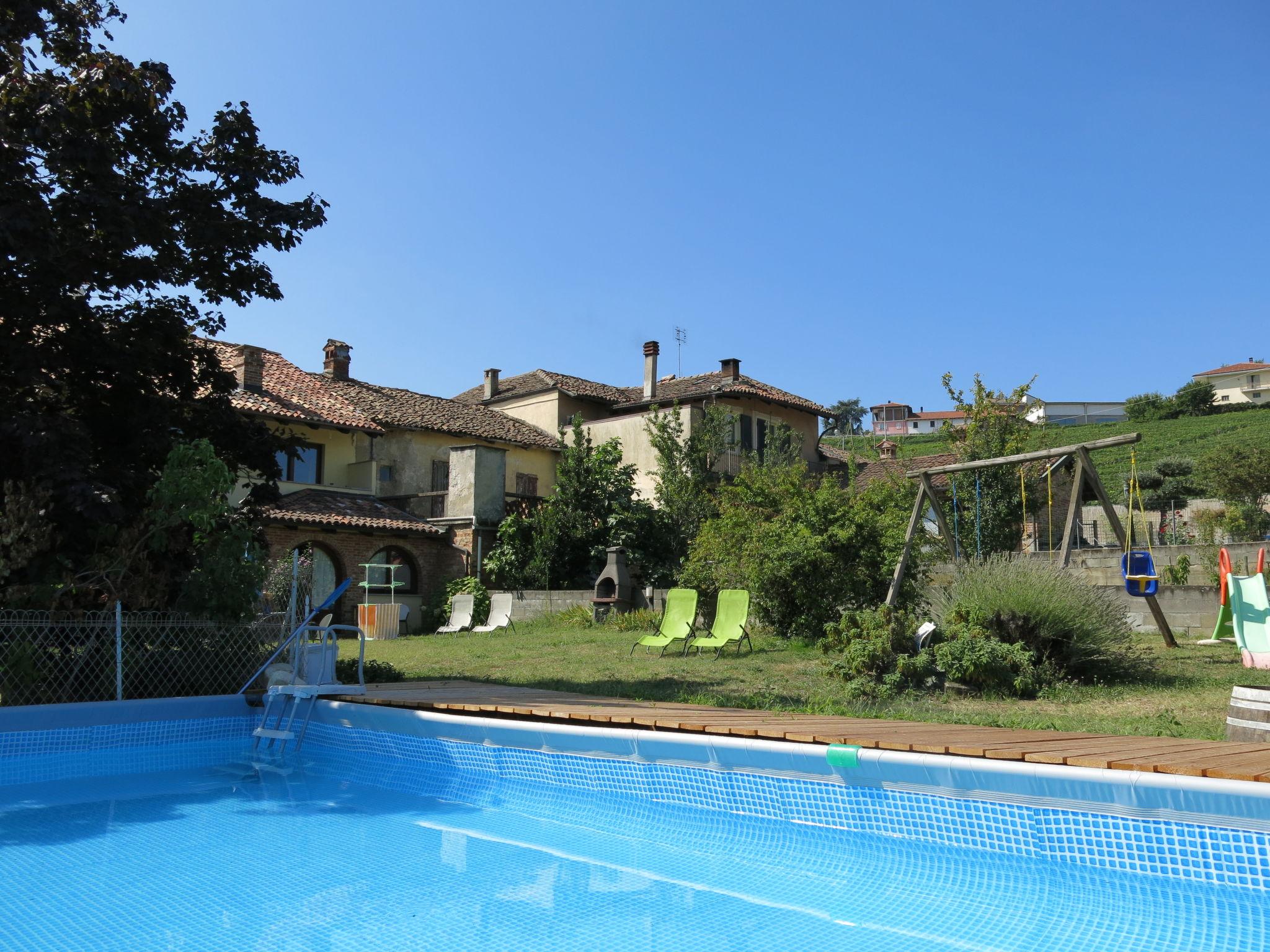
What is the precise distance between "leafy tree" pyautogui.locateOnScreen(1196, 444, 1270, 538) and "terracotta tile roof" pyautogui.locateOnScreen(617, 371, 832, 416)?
15.3 meters

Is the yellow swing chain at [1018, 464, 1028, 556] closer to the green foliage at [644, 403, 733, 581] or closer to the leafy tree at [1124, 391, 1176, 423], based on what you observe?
the green foliage at [644, 403, 733, 581]

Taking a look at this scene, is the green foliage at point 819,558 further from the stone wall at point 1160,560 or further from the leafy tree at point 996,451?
the leafy tree at point 996,451

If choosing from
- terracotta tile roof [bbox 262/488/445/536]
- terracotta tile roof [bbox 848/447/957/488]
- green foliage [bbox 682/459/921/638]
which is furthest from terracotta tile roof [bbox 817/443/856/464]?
green foliage [bbox 682/459/921/638]

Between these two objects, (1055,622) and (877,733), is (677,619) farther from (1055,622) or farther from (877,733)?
(877,733)

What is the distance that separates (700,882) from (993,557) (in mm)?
7396

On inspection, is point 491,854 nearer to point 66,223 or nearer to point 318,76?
point 66,223

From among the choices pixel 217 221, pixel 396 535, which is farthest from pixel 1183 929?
pixel 396 535

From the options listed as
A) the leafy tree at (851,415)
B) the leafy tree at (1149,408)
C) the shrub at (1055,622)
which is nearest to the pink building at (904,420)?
the leafy tree at (851,415)

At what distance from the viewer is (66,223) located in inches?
408

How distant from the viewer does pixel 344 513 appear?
949 inches

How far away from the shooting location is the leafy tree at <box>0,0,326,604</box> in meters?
9.58

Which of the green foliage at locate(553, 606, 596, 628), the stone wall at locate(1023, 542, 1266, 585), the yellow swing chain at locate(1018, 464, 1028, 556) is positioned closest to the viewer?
the yellow swing chain at locate(1018, 464, 1028, 556)

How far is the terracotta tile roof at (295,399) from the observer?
25.1 m

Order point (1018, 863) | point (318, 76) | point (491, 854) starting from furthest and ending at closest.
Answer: point (318, 76)
point (491, 854)
point (1018, 863)
